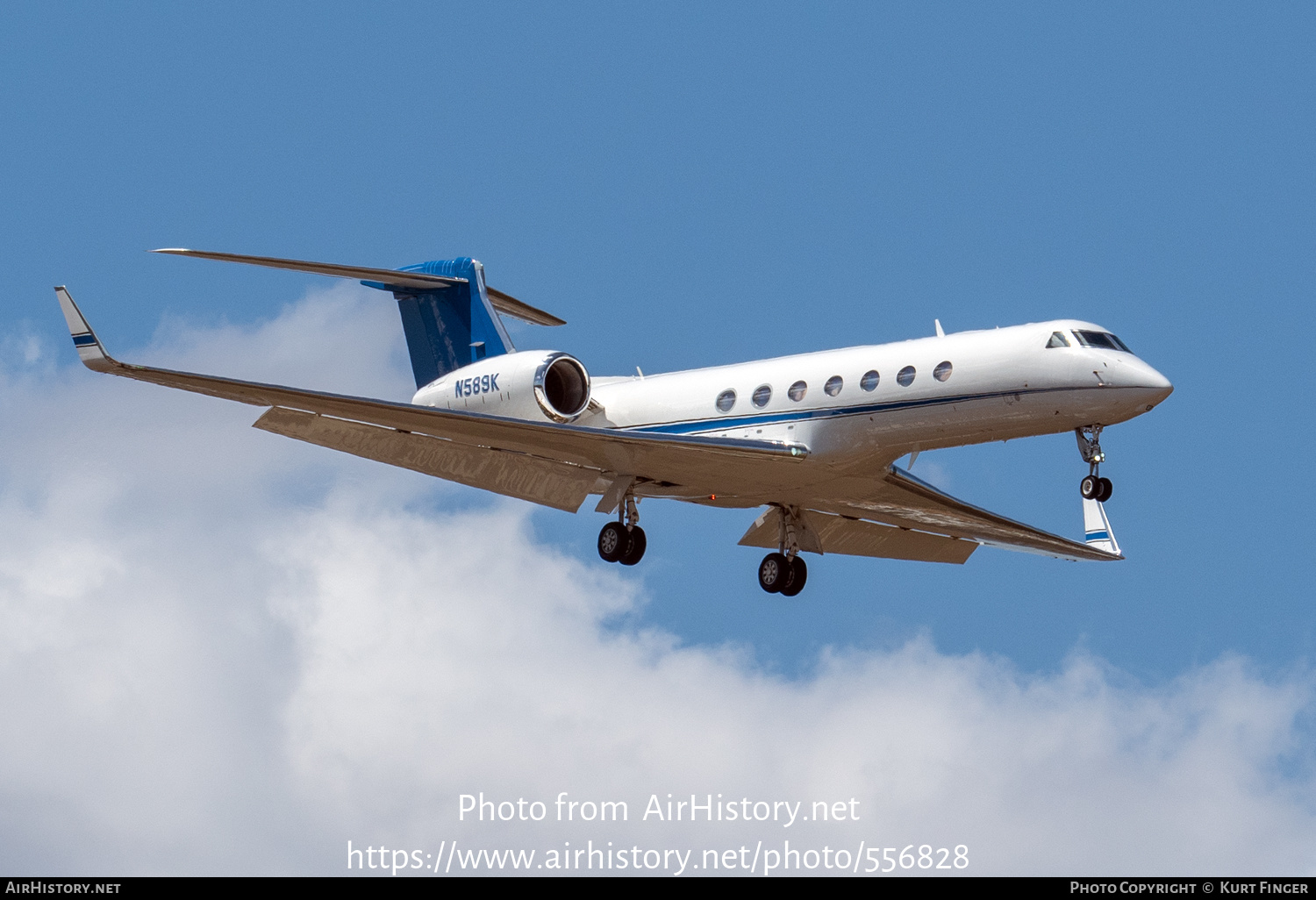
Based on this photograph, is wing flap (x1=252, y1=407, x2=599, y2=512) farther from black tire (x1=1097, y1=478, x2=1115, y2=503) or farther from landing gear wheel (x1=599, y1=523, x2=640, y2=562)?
black tire (x1=1097, y1=478, x2=1115, y2=503)

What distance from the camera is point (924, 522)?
93.2ft

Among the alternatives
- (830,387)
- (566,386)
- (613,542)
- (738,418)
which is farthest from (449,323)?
(830,387)

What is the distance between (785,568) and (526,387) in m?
4.85

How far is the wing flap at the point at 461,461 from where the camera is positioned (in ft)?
83.7

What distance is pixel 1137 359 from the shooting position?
22.7 metres

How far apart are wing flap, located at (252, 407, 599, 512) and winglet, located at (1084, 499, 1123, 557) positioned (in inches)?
354

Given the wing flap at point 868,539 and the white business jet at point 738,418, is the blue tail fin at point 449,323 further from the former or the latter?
the wing flap at point 868,539

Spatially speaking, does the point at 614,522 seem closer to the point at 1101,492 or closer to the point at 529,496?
the point at 529,496

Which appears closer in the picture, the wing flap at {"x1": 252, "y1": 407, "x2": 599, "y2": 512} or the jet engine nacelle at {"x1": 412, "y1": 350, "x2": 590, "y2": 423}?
the wing flap at {"x1": 252, "y1": 407, "x2": 599, "y2": 512}

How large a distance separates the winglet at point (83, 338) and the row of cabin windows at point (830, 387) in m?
8.53

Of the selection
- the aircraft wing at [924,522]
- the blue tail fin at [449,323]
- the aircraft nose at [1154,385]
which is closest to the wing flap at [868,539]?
the aircraft wing at [924,522]

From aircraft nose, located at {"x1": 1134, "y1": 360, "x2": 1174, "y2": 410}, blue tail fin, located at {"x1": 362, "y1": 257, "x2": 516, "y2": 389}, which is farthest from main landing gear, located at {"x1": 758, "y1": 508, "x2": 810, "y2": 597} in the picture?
aircraft nose, located at {"x1": 1134, "y1": 360, "x2": 1174, "y2": 410}

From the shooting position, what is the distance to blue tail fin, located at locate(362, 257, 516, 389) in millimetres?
28156
